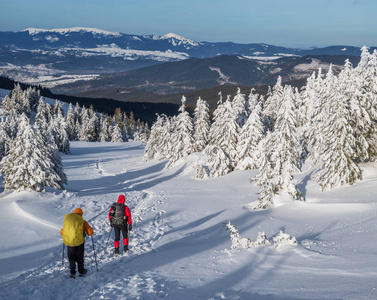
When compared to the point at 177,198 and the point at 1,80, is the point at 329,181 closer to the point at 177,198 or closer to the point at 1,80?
the point at 177,198

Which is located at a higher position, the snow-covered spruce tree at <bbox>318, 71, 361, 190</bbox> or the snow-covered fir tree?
the snow-covered spruce tree at <bbox>318, 71, 361, 190</bbox>

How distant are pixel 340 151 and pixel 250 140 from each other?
12674mm

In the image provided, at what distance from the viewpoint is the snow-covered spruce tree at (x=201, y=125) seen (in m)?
40.9

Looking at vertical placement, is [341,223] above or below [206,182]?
above

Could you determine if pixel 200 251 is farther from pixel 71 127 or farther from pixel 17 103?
pixel 17 103

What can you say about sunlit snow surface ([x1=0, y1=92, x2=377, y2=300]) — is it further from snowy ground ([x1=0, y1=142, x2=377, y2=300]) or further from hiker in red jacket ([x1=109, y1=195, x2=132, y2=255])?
hiker in red jacket ([x1=109, y1=195, x2=132, y2=255])

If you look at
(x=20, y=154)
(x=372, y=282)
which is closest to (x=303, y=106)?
(x=20, y=154)

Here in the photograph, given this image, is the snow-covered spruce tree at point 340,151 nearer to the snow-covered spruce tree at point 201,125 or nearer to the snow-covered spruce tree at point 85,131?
the snow-covered spruce tree at point 201,125

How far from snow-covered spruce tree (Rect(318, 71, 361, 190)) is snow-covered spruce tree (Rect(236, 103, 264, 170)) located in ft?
35.7

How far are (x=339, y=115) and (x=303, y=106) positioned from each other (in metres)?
37.9

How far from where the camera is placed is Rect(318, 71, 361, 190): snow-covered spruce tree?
17.5 m

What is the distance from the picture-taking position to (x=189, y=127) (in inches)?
1586

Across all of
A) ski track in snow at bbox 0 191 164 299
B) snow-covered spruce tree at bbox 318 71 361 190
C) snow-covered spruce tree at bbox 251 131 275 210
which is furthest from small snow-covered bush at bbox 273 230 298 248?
snow-covered spruce tree at bbox 318 71 361 190

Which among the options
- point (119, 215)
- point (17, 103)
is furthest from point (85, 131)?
point (119, 215)
